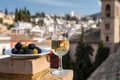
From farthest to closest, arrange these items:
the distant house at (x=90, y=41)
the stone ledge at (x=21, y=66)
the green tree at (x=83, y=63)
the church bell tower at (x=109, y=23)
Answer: the church bell tower at (x=109, y=23), the distant house at (x=90, y=41), the green tree at (x=83, y=63), the stone ledge at (x=21, y=66)

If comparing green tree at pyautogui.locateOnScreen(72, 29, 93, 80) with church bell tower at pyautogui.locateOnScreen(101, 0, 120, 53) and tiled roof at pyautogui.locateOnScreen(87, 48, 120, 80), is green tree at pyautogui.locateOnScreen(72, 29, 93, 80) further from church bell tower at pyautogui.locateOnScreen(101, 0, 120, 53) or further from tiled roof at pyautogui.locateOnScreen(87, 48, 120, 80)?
tiled roof at pyautogui.locateOnScreen(87, 48, 120, 80)

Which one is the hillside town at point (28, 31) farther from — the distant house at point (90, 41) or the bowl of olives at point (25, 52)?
the bowl of olives at point (25, 52)

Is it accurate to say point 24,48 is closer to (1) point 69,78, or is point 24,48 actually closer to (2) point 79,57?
(1) point 69,78

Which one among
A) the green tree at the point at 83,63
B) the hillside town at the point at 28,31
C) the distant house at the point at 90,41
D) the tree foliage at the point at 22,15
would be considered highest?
the tree foliage at the point at 22,15

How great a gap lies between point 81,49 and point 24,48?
21.7m

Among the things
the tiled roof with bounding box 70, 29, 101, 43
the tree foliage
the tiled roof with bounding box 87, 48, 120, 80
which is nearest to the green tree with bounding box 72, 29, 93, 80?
the tiled roof with bounding box 70, 29, 101, 43

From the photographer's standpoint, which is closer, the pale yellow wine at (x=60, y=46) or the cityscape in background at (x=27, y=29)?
the pale yellow wine at (x=60, y=46)

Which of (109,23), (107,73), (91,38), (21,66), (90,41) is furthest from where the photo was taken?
(91,38)

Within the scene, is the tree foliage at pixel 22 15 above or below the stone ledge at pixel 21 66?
above

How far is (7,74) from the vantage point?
1227mm

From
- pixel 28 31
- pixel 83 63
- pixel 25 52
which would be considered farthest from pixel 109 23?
pixel 25 52

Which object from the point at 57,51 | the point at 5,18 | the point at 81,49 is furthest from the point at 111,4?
the point at 5,18

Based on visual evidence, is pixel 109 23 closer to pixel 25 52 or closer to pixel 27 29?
pixel 27 29

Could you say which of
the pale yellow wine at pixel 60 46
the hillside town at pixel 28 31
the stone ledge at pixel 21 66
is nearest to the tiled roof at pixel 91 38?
the hillside town at pixel 28 31
